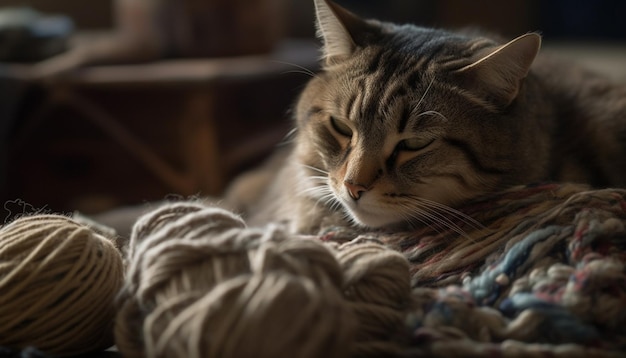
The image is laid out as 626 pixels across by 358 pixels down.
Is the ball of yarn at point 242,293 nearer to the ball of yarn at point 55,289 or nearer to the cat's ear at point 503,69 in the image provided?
the ball of yarn at point 55,289

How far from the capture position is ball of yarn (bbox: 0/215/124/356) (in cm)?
89

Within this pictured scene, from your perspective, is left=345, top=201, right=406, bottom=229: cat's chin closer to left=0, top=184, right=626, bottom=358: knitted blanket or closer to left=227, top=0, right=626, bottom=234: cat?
left=227, top=0, right=626, bottom=234: cat

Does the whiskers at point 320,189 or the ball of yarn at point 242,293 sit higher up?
the ball of yarn at point 242,293

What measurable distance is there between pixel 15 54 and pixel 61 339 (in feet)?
7.02

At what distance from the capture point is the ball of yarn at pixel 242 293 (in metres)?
0.73

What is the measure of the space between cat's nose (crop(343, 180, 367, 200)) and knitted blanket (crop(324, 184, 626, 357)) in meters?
0.10

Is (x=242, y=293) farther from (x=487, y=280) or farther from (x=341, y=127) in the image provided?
(x=341, y=127)

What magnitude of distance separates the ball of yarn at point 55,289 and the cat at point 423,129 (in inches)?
16.7

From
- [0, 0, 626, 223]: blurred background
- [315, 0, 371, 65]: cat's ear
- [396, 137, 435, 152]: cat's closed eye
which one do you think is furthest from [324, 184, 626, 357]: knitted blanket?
[0, 0, 626, 223]: blurred background

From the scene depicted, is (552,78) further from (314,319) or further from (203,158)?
(203,158)

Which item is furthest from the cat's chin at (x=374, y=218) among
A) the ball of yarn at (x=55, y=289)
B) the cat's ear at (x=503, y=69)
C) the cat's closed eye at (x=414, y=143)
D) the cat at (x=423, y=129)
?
the ball of yarn at (x=55, y=289)

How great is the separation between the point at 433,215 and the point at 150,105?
79.3 inches

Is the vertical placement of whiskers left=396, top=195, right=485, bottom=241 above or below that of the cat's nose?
below

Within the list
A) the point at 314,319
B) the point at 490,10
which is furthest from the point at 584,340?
the point at 490,10
